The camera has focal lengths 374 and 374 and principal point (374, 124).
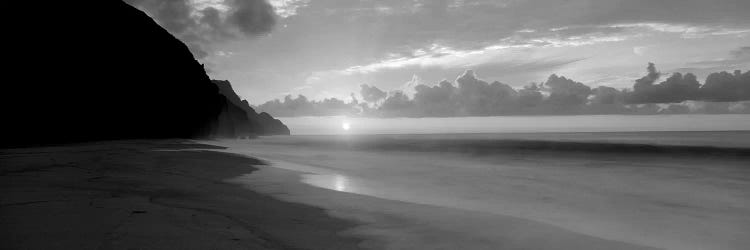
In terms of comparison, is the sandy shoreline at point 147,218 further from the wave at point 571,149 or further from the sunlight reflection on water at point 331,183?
the wave at point 571,149

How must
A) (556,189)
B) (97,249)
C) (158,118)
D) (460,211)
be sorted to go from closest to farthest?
(97,249) → (460,211) → (556,189) → (158,118)

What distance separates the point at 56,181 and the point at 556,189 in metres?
18.2

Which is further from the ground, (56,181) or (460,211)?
(56,181)

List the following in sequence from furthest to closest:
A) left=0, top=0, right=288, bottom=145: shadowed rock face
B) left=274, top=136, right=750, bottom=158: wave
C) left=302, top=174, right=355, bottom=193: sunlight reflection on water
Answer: left=274, top=136, right=750, bottom=158: wave → left=0, top=0, right=288, bottom=145: shadowed rock face → left=302, top=174, right=355, bottom=193: sunlight reflection on water

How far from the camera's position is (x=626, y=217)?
1087 cm

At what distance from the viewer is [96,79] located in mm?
50219

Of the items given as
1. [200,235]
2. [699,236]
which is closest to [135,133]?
[200,235]

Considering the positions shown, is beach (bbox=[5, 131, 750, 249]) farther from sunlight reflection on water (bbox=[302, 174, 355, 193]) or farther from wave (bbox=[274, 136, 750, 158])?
wave (bbox=[274, 136, 750, 158])

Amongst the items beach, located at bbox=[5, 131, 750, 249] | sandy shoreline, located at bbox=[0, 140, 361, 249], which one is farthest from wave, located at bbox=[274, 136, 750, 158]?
sandy shoreline, located at bbox=[0, 140, 361, 249]

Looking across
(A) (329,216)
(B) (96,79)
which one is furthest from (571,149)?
(B) (96,79)

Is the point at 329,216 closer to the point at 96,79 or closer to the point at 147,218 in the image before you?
the point at 147,218

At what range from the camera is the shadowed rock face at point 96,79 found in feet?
132

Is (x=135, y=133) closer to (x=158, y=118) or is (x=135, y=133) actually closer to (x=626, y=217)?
(x=158, y=118)

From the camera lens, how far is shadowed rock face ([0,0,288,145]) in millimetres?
40219
